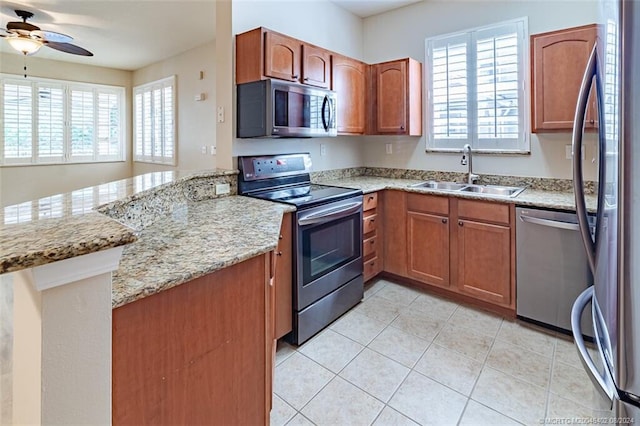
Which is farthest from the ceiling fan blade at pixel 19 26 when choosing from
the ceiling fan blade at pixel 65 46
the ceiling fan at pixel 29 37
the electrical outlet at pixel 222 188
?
the electrical outlet at pixel 222 188

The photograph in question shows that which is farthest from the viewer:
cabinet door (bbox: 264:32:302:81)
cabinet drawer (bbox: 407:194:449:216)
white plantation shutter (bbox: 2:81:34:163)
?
white plantation shutter (bbox: 2:81:34:163)

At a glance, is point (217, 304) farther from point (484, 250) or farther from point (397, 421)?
point (484, 250)

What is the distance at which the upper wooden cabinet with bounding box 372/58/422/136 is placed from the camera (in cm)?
326

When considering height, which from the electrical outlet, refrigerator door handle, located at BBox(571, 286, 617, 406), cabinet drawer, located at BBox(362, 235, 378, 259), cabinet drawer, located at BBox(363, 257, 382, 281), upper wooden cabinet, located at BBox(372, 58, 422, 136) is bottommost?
cabinet drawer, located at BBox(363, 257, 382, 281)

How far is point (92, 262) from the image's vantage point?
2.30 ft

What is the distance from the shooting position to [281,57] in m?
2.53

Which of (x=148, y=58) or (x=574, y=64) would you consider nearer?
(x=574, y=64)

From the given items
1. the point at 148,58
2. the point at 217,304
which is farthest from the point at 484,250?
the point at 148,58

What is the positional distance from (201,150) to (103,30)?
6.18ft

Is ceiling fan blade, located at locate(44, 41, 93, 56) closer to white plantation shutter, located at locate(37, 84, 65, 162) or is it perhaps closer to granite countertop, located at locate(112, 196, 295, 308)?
white plantation shutter, located at locate(37, 84, 65, 162)

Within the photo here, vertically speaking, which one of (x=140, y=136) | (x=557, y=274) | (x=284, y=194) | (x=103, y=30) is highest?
(x=103, y=30)

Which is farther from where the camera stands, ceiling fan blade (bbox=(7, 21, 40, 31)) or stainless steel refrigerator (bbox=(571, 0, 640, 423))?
ceiling fan blade (bbox=(7, 21, 40, 31))

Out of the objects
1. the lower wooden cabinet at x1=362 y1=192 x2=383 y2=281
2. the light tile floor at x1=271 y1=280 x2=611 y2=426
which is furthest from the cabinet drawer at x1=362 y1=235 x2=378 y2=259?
the light tile floor at x1=271 y1=280 x2=611 y2=426

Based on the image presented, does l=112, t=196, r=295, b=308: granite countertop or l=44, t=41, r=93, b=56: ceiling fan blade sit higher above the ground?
l=44, t=41, r=93, b=56: ceiling fan blade
